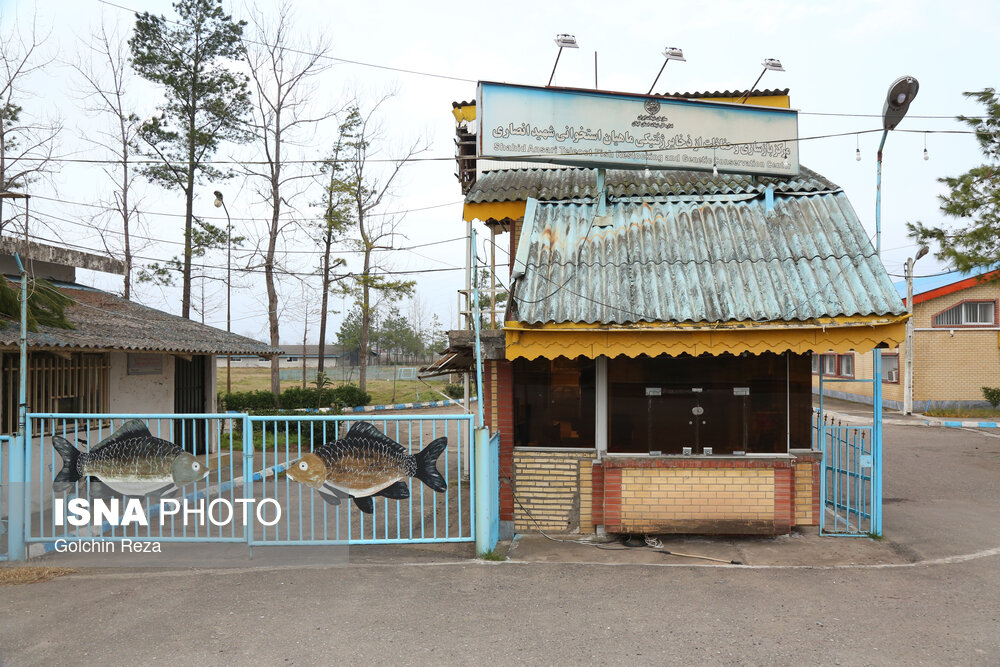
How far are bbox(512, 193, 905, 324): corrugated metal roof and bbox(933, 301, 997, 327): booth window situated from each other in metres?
20.4

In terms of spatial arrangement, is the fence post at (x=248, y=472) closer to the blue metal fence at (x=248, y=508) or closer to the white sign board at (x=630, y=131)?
the blue metal fence at (x=248, y=508)

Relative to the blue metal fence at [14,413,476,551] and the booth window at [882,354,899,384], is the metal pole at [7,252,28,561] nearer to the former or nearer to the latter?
the blue metal fence at [14,413,476,551]

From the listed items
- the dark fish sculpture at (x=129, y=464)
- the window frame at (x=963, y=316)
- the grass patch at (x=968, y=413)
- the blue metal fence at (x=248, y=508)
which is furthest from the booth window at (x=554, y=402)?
the window frame at (x=963, y=316)

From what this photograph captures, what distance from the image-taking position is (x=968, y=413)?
22.7 meters

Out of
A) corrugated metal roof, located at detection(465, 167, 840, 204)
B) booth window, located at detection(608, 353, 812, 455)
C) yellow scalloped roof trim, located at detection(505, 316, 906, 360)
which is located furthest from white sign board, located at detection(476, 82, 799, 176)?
booth window, located at detection(608, 353, 812, 455)

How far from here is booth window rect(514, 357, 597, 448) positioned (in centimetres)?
778

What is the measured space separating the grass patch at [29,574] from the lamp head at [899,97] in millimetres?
10194

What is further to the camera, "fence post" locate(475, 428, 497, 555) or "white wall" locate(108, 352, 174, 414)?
"white wall" locate(108, 352, 174, 414)

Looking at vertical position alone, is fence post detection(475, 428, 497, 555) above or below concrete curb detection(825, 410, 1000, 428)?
above

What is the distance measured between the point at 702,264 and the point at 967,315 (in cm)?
2284

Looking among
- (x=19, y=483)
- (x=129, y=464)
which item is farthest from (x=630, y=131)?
(x=19, y=483)

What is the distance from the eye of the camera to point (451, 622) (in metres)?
5.24

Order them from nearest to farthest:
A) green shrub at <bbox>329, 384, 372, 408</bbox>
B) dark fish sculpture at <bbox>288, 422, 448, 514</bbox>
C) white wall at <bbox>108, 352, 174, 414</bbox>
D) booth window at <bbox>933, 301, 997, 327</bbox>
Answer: dark fish sculpture at <bbox>288, 422, 448, 514</bbox> < white wall at <bbox>108, 352, 174, 414</bbox> < booth window at <bbox>933, 301, 997, 327</bbox> < green shrub at <bbox>329, 384, 372, 408</bbox>

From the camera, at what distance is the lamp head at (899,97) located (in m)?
7.55
